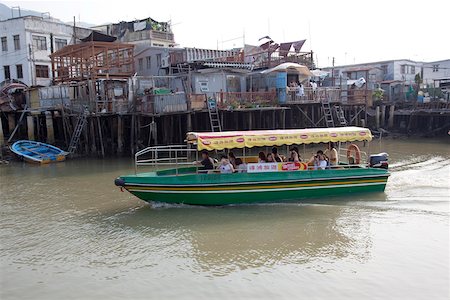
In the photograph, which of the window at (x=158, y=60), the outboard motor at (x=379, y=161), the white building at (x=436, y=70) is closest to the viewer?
the outboard motor at (x=379, y=161)

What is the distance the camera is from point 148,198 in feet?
39.8

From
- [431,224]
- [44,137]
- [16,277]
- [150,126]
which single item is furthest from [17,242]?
[44,137]

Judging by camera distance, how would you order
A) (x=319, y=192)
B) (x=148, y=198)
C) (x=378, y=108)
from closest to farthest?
(x=148, y=198), (x=319, y=192), (x=378, y=108)

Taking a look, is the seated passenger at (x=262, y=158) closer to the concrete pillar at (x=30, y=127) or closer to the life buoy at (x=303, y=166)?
the life buoy at (x=303, y=166)

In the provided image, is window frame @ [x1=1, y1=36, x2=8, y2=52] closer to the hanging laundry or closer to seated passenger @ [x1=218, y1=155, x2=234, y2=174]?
the hanging laundry

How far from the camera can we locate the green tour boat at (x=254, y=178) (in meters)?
11.9

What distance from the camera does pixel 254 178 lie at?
40.1 feet

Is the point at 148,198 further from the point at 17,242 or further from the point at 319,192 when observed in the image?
the point at 319,192

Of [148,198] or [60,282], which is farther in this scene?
[148,198]

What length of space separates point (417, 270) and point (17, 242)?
28.3 feet

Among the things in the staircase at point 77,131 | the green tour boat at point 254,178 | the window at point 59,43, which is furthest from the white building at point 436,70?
the green tour boat at point 254,178

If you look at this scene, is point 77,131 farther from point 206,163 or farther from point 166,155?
point 206,163

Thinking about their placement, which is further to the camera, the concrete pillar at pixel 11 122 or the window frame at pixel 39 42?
the window frame at pixel 39 42

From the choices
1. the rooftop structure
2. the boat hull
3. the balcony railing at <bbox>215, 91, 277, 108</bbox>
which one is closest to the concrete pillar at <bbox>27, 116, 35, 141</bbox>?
the balcony railing at <bbox>215, 91, 277, 108</bbox>
